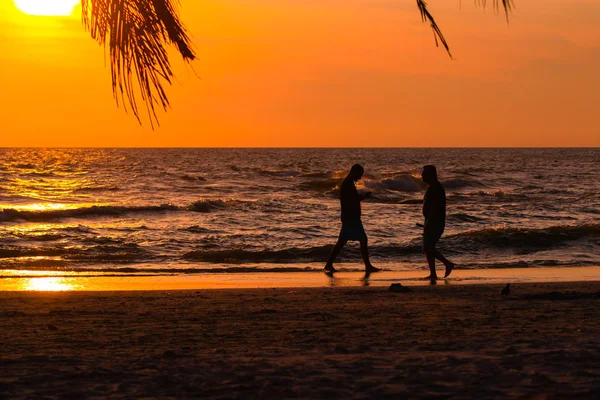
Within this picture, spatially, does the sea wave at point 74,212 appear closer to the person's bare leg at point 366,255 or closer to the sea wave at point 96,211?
the sea wave at point 96,211

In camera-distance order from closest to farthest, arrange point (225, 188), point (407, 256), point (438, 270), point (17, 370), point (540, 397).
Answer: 1. point (540, 397)
2. point (17, 370)
3. point (438, 270)
4. point (407, 256)
5. point (225, 188)

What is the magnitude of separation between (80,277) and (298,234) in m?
8.06

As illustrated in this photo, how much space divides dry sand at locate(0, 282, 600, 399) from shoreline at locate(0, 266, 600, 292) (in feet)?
6.55

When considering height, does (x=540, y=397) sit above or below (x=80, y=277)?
above

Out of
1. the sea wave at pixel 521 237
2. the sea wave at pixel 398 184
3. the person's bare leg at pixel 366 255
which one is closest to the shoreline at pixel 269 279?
the person's bare leg at pixel 366 255

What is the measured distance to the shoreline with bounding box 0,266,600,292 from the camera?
11.0 meters

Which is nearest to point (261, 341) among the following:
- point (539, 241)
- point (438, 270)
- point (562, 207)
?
point (438, 270)

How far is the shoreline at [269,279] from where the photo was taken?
1102 centimetres

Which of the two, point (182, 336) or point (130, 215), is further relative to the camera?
point (130, 215)

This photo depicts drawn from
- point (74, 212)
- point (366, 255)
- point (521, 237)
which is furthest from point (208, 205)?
point (366, 255)

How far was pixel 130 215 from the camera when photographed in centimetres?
Result: 2530

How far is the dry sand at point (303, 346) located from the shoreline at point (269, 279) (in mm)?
1995

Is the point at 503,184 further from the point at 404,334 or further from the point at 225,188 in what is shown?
the point at 404,334

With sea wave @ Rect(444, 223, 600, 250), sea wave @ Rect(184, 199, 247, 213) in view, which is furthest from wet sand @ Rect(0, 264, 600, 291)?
sea wave @ Rect(184, 199, 247, 213)
